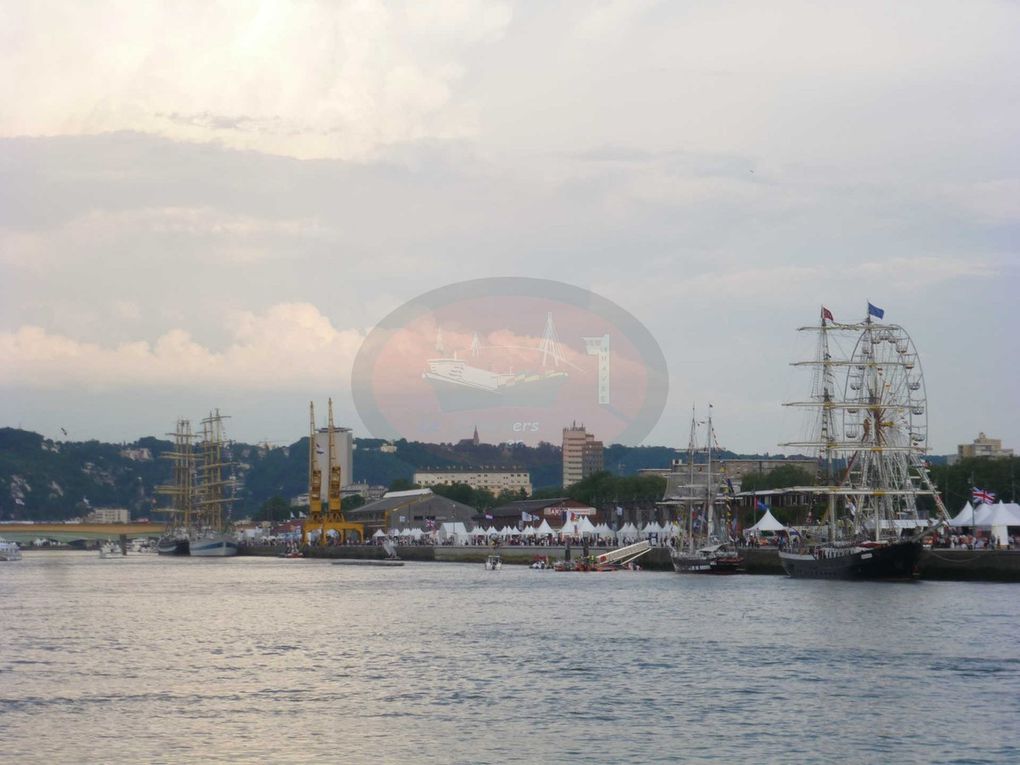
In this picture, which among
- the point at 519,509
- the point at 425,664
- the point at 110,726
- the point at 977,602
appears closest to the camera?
the point at 110,726

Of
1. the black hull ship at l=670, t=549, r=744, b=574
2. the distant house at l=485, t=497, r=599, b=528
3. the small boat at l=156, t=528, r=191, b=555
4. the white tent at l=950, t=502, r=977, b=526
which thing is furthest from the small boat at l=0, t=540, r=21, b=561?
the white tent at l=950, t=502, r=977, b=526

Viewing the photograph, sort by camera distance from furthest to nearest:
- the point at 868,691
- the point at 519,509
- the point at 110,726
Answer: the point at 519,509
the point at 868,691
the point at 110,726

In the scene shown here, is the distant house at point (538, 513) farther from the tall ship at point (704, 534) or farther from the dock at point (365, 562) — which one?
the tall ship at point (704, 534)

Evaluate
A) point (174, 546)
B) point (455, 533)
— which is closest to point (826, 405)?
point (455, 533)

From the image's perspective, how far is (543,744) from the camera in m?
25.9

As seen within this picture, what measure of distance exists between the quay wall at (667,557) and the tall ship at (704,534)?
2245 mm

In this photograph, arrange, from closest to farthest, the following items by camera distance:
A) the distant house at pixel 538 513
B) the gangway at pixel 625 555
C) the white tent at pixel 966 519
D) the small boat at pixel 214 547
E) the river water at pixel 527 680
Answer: the river water at pixel 527 680
the white tent at pixel 966 519
the gangway at pixel 625 555
the distant house at pixel 538 513
the small boat at pixel 214 547

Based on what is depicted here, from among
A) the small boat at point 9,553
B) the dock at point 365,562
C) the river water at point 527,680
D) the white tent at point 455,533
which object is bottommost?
the river water at point 527,680

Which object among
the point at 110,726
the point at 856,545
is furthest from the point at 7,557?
the point at 110,726

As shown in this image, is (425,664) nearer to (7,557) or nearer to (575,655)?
(575,655)

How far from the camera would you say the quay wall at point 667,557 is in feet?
215

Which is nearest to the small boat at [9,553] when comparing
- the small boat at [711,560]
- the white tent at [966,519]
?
the small boat at [711,560]

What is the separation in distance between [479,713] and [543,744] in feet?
11.9

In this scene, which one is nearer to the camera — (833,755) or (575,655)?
(833,755)
